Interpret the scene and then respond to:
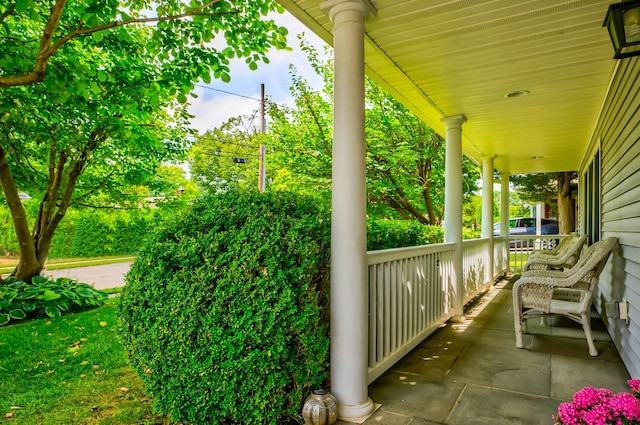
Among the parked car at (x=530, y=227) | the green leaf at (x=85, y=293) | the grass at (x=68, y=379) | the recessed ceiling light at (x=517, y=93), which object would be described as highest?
the recessed ceiling light at (x=517, y=93)

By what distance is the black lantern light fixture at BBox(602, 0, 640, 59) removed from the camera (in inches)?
74.4

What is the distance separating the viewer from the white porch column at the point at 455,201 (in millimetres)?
4812

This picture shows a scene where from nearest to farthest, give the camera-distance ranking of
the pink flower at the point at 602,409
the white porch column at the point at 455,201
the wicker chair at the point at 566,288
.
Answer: the pink flower at the point at 602,409, the wicker chair at the point at 566,288, the white porch column at the point at 455,201

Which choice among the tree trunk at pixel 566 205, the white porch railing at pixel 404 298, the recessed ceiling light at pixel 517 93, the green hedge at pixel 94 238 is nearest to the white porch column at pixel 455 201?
the white porch railing at pixel 404 298

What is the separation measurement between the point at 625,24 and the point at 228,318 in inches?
98.0

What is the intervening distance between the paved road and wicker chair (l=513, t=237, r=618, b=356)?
24.0ft

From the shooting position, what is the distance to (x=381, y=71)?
11.8ft

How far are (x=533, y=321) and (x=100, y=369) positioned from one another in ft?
15.3

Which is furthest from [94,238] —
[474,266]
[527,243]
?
[527,243]

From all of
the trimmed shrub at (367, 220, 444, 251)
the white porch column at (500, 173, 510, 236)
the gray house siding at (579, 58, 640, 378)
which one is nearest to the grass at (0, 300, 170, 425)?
the trimmed shrub at (367, 220, 444, 251)

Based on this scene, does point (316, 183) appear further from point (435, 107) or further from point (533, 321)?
point (533, 321)

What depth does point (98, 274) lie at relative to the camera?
980cm

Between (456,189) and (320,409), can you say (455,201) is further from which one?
(320,409)

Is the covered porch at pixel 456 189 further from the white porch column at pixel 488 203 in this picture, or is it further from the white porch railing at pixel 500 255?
the white porch railing at pixel 500 255
